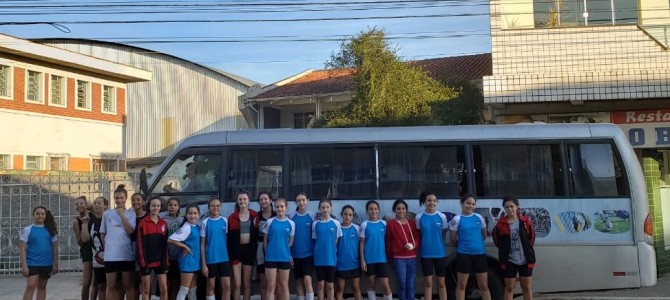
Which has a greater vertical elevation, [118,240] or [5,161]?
[5,161]

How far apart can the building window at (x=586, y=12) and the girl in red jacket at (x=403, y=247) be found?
31.5 ft

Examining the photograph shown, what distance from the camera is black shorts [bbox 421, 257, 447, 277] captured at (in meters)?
7.90

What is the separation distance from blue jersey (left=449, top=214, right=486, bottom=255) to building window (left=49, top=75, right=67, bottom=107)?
19036 mm

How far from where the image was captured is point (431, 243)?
7.85 metres

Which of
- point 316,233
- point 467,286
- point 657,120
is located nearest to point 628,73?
point 657,120

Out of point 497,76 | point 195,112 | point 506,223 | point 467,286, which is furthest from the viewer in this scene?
point 195,112

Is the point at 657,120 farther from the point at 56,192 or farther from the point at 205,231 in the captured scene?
the point at 56,192

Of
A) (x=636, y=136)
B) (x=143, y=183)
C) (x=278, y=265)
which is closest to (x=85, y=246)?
(x=143, y=183)

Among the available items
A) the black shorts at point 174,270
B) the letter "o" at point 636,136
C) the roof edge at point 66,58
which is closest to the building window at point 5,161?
the roof edge at point 66,58

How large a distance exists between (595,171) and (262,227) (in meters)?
4.50

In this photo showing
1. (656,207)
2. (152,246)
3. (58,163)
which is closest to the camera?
(152,246)

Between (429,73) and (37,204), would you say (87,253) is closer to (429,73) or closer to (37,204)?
(37,204)

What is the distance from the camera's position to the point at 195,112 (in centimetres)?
3894

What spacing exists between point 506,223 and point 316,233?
2.42 meters
